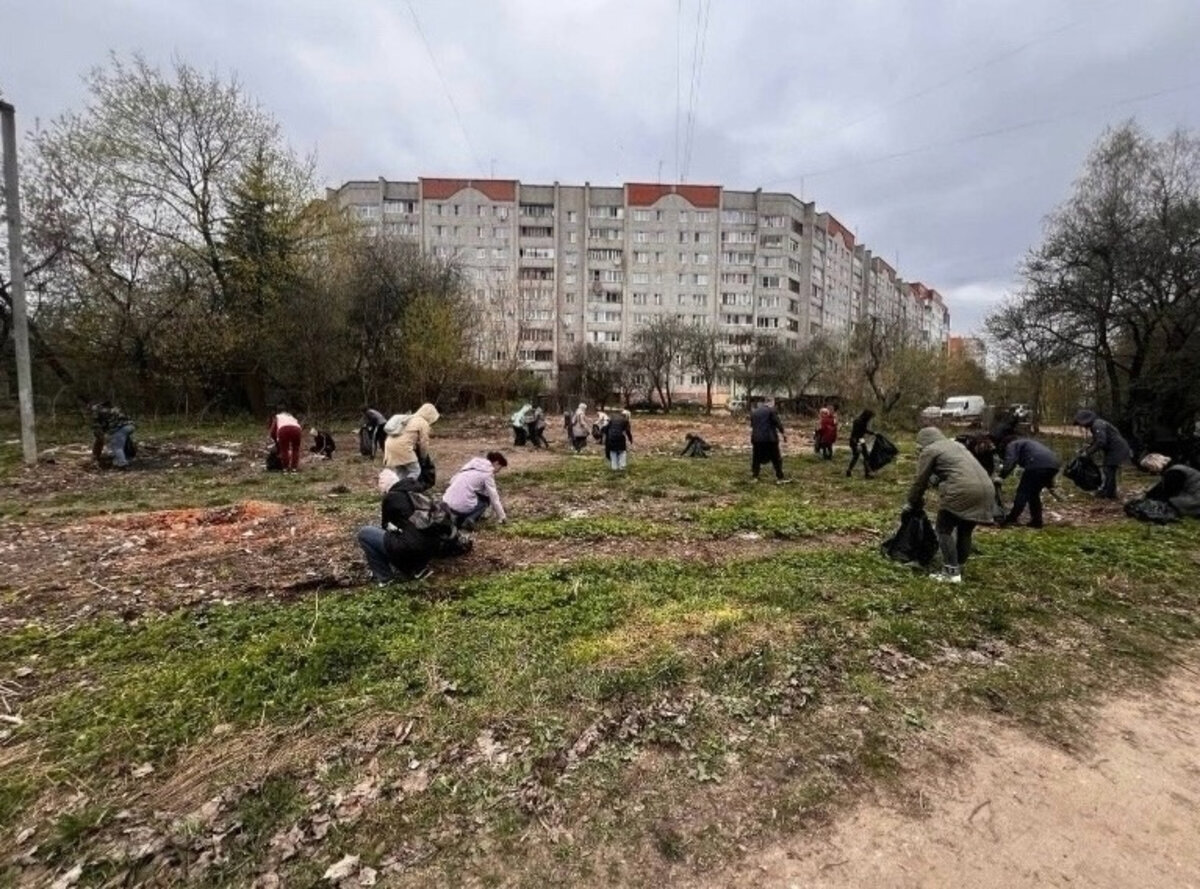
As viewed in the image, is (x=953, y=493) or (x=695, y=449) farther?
(x=695, y=449)

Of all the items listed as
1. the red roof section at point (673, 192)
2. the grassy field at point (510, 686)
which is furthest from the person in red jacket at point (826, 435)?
the red roof section at point (673, 192)

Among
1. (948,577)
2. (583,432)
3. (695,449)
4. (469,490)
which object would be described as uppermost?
(583,432)

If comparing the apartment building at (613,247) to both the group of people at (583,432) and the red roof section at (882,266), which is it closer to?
the red roof section at (882,266)

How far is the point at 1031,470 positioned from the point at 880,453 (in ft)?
14.0

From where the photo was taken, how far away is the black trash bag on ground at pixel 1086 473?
9.79m

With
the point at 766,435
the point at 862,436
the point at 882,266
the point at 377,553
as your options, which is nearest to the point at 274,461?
the point at 377,553

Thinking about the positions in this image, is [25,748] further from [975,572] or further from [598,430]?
[598,430]

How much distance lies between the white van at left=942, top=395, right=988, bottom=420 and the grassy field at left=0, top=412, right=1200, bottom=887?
33.9 metres

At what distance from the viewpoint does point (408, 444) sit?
791 centimetres

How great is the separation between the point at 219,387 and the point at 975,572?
25.1m

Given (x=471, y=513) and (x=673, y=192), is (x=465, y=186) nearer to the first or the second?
(x=673, y=192)

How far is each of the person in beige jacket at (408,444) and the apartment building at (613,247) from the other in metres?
51.7

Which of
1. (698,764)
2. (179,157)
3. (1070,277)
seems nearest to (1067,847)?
(698,764)

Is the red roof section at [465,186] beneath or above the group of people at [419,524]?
above
